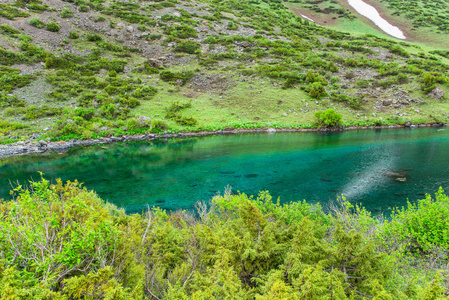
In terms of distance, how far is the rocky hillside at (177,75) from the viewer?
37.2m

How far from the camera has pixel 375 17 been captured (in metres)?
107

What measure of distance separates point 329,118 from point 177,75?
37.4m

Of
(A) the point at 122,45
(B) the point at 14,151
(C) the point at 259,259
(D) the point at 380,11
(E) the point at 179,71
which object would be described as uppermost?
(D) the point at 380,11

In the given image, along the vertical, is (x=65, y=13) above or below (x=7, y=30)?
above

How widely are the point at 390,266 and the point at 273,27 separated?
316ft

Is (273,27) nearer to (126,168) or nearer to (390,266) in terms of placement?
(126,168)

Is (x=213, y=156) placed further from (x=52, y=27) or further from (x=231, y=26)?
(x=231, y=26)

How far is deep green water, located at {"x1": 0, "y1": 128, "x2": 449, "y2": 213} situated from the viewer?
54.0 feet

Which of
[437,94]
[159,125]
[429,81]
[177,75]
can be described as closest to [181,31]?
[177,75]

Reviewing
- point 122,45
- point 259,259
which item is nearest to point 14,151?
point 259,259

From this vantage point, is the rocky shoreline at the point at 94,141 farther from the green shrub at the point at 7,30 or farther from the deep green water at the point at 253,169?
the green shrub at the point at 7,30

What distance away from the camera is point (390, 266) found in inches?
199

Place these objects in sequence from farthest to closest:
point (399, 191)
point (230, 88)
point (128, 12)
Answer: point (128, 12), point (230, 88), point (399, 191)

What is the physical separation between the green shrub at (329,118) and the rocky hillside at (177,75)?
81.7 inches
